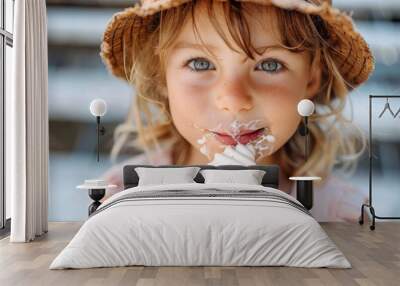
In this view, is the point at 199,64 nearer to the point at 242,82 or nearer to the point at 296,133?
the point at 242,82

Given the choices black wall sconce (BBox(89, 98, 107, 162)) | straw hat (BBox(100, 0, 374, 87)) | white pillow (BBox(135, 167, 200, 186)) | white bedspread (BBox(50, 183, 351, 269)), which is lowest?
white bedspread (BBox(50, 183, 351, 269))

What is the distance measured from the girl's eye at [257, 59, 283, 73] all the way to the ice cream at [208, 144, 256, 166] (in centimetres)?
96

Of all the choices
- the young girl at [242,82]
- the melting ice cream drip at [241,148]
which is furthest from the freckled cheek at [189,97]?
the melting ice cream drip at [241,148]

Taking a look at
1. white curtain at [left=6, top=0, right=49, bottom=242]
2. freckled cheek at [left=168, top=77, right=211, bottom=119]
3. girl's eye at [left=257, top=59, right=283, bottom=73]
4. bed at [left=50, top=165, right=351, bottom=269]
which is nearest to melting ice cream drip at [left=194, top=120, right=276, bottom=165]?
freckled cheek at [left=168, top=77, right=211, bottom=119]

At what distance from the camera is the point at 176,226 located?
4957 millimetres

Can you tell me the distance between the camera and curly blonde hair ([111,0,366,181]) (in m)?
7.86

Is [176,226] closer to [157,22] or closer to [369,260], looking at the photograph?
[369,260]

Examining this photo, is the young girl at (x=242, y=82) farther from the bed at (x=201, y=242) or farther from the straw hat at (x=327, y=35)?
the bed at (x=201, y=242)

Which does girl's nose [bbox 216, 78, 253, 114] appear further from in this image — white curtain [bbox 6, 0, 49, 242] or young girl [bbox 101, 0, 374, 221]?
white curtain [bbox 6, 0, 49, 242]

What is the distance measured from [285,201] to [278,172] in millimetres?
2160

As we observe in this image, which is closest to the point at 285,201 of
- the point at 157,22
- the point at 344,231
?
the point at 344,231

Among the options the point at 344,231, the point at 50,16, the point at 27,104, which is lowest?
the point at 344,231

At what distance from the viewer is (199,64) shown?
7832mm

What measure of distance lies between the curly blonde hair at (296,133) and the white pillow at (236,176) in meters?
0.75
